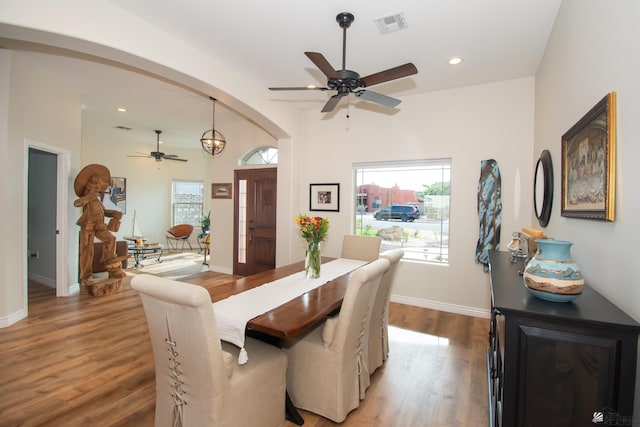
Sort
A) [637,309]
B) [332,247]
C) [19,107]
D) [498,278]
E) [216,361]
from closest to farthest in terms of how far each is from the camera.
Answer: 1. [637,309]
2. [216,361]
3. [498,278]
4. [19,107]
5. [332,247]

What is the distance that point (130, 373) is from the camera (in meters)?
2.49

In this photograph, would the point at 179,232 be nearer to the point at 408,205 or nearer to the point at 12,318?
the point at 12,318

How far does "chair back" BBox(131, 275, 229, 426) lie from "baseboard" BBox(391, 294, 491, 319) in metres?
3.25

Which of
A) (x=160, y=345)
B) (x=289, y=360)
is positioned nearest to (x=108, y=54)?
(x=160, y=345)

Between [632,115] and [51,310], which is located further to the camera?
[51,310]

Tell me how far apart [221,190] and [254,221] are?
104 cm

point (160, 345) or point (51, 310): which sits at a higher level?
point (160, 345)

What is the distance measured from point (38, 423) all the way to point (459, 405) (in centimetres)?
279

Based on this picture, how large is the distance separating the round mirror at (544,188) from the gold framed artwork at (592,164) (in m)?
0.49

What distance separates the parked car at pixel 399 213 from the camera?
4.42m

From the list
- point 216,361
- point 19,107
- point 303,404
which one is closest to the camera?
point 216,361

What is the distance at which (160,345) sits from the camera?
165 centimetres

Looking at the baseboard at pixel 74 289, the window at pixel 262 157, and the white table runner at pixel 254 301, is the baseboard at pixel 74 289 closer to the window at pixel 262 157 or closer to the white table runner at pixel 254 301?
the window at pixel 262 157

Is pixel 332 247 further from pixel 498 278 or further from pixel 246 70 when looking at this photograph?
pixel 498 278
